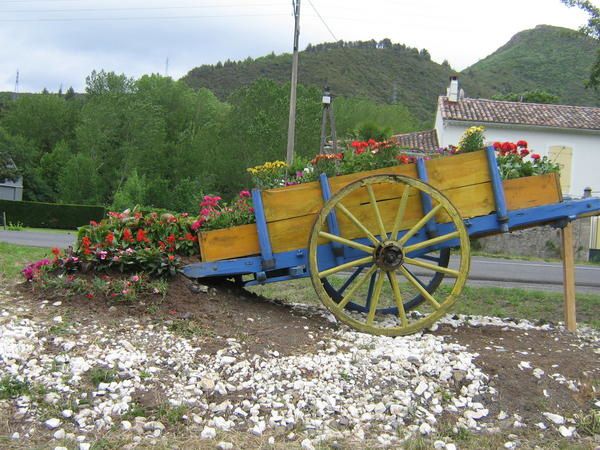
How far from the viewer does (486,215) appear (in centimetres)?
579

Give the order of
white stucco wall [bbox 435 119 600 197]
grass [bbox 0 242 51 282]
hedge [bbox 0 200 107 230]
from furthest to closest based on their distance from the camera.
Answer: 1. hedge [bbox 0 200 107 230]
2. white stucco wall [bbox 435 119 600 197]
3. grass [bbox 0 242 51 282]

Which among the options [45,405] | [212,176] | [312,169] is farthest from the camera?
[212,176]

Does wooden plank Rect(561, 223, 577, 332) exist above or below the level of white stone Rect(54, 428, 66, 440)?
above

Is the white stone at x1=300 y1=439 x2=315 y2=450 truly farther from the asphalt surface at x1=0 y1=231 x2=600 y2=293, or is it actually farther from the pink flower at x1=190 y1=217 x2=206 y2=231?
the asphalt surface at x1=0 y1=231 x2=600 y2=293

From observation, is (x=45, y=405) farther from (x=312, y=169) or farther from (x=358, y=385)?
(x=312, y=169)

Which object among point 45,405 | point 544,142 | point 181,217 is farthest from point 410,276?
point 544,142

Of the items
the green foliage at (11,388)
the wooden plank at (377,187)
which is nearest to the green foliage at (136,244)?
the wooden plank at (377,187)

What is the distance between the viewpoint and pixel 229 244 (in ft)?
19.1

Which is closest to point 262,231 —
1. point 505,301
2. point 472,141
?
point 472,141

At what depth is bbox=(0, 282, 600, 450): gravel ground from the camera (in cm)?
380

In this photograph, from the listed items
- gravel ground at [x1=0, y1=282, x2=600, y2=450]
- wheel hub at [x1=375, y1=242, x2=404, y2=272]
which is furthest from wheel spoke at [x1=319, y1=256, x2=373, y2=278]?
gravel ground at [x1=0, y1=282, x2=600, y2=450]

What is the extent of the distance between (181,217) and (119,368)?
2141 mm

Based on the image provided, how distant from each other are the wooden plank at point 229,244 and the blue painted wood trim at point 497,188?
216 centimetres

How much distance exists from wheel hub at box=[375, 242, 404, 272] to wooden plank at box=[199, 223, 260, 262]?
1.12 metres
